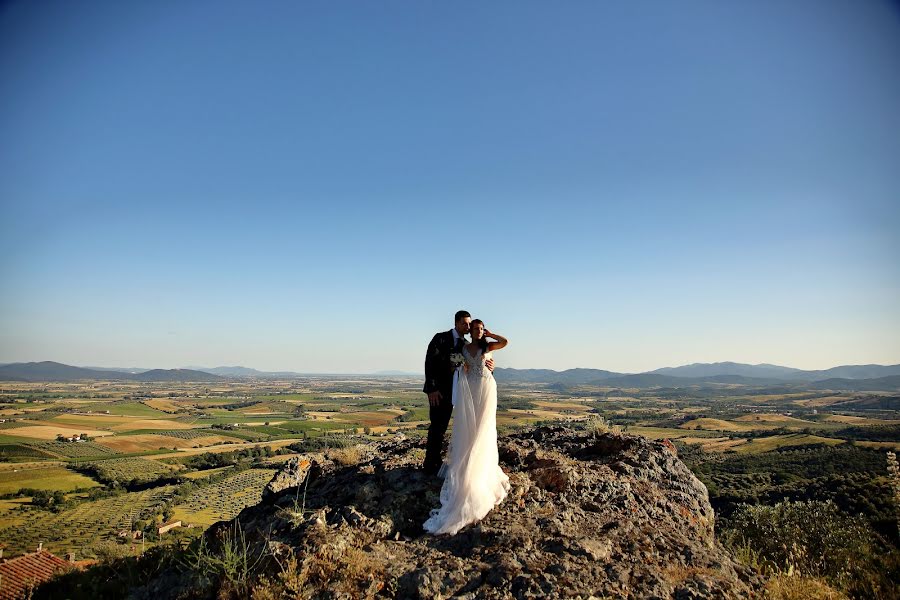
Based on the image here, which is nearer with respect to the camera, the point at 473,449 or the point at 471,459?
the point at 471,459

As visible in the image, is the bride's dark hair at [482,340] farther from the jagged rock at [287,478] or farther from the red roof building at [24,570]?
the red roof building at [24,570]

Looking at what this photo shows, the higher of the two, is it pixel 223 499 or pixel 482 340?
pixel 482 340

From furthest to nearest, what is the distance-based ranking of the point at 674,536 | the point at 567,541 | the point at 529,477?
1. the point at 529,477
2. the point at 674,536
3. the point at 567,541

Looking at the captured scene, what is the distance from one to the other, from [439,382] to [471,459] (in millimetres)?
1362

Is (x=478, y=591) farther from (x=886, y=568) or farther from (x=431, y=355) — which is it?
(x=886, y=568)

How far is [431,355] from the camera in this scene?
291 inches

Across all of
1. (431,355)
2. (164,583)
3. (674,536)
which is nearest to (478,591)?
(674,536)

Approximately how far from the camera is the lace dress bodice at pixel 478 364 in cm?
701

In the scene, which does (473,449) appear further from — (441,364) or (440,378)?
(441,364)

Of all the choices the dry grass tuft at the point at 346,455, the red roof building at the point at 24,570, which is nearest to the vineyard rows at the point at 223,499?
the red roof building at the point at 24,570

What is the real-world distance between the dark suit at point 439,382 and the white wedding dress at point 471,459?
0.23 m

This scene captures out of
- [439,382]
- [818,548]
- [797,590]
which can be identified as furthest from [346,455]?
[818,548]

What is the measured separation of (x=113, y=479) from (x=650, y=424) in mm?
101559

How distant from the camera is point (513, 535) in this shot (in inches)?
217
